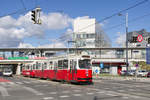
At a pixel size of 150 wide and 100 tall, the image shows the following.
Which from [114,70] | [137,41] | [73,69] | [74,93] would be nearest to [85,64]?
[73,69]

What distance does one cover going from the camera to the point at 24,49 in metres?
90.8

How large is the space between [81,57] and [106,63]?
6026 cm

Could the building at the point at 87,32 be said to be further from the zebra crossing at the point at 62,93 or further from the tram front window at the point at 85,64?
the zebra crossing at the point at 62,93

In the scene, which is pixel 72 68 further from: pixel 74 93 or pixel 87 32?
pixel 87 32

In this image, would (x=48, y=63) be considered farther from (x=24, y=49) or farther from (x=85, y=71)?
(x=24, y=49)

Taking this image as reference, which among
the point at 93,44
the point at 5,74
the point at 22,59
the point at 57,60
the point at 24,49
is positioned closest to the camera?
the point at 57,60

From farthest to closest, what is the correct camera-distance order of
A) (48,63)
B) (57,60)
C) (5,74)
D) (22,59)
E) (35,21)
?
(22,59), (5,74), (48,63), (57,60), (35,21)

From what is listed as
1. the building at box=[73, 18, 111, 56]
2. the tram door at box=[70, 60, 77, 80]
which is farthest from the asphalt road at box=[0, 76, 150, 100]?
the building at box=[73, 18, 111, 56]

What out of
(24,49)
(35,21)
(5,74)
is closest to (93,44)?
(24,49)

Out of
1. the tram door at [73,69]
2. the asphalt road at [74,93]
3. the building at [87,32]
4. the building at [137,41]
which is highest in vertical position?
the building at [87,32]

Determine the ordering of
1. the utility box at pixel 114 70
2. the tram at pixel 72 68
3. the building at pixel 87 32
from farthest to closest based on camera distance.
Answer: the building at pixel 87 32 → the utility box at pixel 114 70 → the tram at pixel 72 68

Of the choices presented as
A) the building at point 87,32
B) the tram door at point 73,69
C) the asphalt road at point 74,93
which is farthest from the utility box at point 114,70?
the asphalt road at point 74,93

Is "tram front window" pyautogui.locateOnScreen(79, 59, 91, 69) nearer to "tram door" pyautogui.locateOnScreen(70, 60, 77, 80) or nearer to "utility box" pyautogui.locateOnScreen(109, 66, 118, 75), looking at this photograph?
"tram door" pyautogui.locateOnScreen(70, 60, 77, 80)

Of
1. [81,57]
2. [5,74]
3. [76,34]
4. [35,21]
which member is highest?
[76,34]
